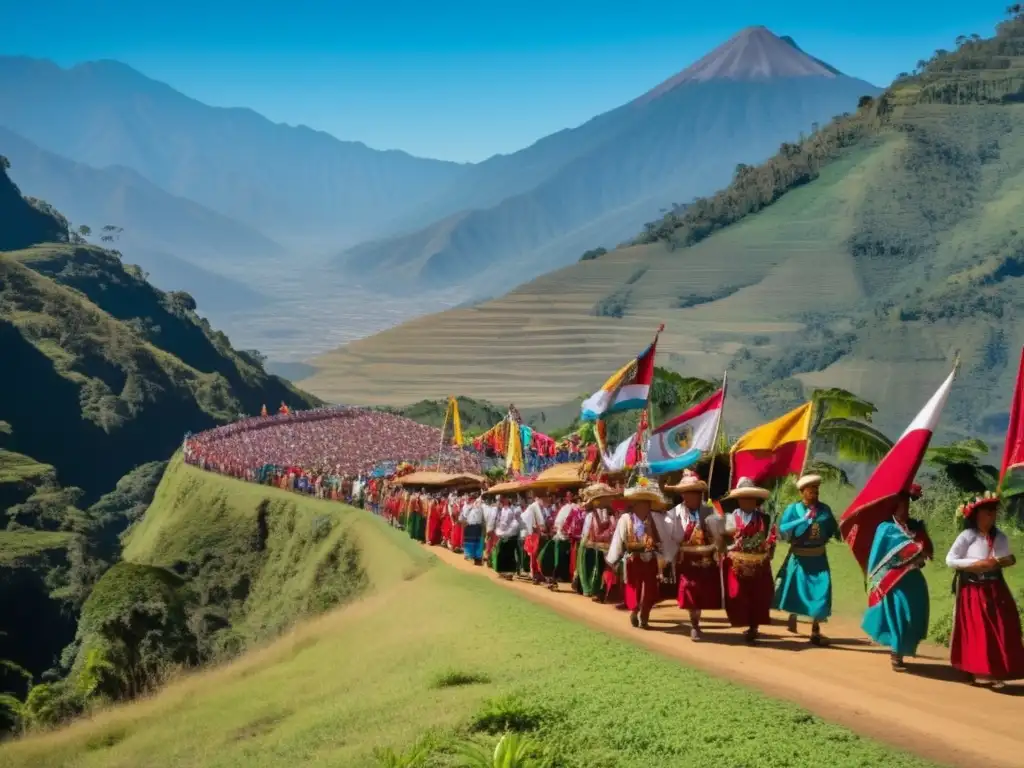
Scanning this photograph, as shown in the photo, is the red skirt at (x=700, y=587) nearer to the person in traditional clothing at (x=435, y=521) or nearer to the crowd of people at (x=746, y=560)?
the crowd of people at (x=746, y=560)

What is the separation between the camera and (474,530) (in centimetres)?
2395

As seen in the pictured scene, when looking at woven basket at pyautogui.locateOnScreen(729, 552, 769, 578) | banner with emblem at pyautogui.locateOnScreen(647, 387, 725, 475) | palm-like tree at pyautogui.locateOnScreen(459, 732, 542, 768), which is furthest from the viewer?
banner with emblem at pyautogui.locateOnScreen(647, 387, 725, 475)

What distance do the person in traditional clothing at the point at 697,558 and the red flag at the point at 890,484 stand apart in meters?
1.70

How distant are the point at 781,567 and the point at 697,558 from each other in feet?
3.85

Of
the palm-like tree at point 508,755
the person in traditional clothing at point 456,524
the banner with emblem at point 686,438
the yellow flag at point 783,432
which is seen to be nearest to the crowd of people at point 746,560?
the banner with emblem at point 686,438

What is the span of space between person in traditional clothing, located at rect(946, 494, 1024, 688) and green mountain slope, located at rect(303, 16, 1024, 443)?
3650 inches

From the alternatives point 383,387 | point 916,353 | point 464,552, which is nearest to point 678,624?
point 464,552

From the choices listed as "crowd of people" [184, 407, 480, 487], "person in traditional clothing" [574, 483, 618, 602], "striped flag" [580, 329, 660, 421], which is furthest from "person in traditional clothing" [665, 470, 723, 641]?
"crowd of people" [184, 407, 480, 487]

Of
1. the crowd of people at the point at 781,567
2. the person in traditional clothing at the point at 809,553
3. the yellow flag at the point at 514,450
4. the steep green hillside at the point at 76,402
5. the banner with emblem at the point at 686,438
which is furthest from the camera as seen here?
the steep green hillside at the point at 76,402

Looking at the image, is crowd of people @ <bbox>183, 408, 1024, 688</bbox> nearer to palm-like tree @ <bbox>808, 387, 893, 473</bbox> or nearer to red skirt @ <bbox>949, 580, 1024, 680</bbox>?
red skirt @ <bbox>949, 580, 1024, 680</bbox>

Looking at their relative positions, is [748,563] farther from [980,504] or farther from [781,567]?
[980,504]

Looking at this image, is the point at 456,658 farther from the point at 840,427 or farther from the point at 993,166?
the point at 993,166

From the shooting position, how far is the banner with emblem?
15148mm

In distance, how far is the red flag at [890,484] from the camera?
11.3 metres
